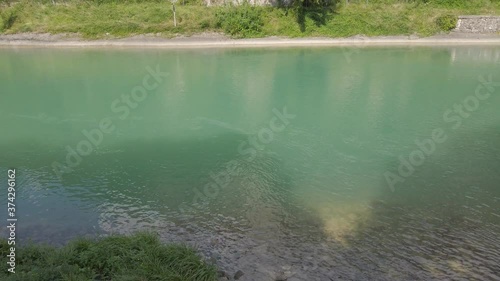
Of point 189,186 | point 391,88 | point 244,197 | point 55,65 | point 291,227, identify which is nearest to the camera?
point 291,227

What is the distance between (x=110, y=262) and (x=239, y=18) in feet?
87.0

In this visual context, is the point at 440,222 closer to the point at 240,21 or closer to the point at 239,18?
the point at 240,21

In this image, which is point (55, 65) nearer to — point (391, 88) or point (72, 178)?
point (72, 178)

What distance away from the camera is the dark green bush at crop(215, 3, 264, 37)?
29781mm

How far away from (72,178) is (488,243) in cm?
894

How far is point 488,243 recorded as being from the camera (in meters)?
7.02

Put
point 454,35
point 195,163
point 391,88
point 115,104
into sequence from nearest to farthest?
point 195,163, point 115,104, point 391,88, point 454,35

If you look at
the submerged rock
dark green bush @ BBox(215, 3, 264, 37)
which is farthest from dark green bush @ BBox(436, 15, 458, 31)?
the submerged rock

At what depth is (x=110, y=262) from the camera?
5516mm

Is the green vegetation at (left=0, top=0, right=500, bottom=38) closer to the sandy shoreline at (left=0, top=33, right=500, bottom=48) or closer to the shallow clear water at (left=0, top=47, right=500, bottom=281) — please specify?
the sandy shoreline at (left=0, top=33, right=500, bottom=48)

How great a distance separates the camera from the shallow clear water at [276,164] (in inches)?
274

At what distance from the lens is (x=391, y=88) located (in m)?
17.4

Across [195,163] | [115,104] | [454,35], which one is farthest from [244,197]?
[454,35]

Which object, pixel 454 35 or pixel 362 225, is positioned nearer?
pixel 362 225
